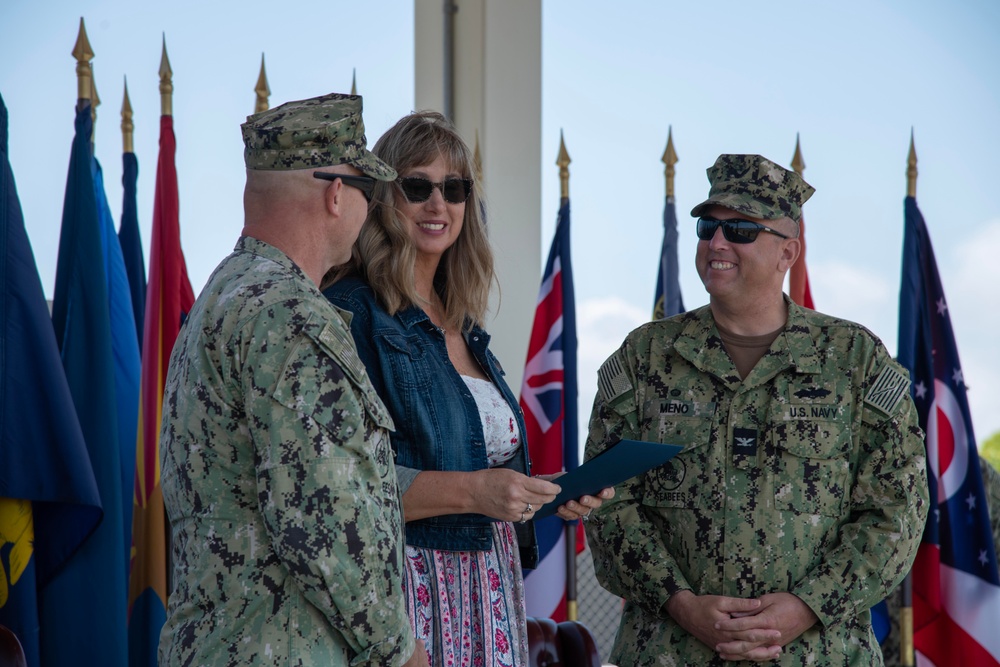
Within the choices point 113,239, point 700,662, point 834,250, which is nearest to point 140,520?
point 113,239

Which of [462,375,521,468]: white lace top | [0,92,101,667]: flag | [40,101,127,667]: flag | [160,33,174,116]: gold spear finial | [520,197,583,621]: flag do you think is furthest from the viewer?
[520,197,583,621]: flag

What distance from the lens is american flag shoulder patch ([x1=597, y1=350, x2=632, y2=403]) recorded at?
2430mm

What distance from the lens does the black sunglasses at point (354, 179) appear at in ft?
5.19

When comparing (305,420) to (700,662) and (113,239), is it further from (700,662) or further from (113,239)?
(113,239)

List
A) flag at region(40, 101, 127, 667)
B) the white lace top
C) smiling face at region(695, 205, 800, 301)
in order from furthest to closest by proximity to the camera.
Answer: flag at region(40, 101, 127, 667)
smiling face at region(695, 205, 800, 301)
the white lace top

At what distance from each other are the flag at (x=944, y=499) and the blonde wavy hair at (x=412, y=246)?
2.26 meters

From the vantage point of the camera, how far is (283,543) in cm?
140

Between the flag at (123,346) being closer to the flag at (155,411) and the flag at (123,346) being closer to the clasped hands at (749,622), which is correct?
the flag at (155,411)

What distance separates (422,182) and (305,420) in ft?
2.93

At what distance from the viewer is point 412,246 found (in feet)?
7.03

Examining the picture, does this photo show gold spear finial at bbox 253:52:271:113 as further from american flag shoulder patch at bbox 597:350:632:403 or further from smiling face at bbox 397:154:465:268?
american flag shoulder patch at bbox 597:350:632:403

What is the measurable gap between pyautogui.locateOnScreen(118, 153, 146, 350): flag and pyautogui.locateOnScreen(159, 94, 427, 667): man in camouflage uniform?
2063 millimetres

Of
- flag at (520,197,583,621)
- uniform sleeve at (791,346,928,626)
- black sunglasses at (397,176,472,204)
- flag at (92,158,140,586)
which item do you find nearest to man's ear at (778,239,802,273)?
uniform sleeve at (791,346,928,626)

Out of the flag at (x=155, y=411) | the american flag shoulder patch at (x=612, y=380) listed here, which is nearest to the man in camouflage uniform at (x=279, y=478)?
the american flag shoulder patch at (x=612, y=380)
